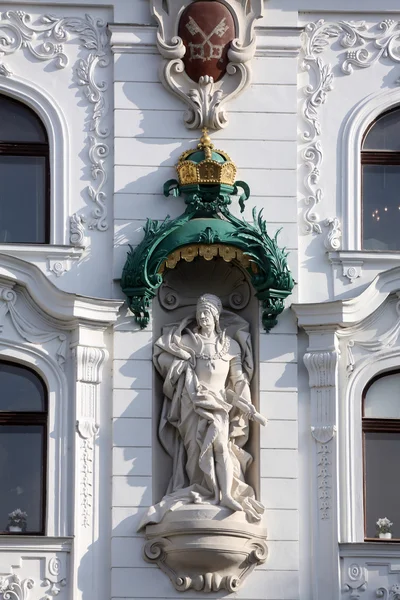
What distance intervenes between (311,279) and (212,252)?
877mm

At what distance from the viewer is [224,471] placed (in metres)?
19.3

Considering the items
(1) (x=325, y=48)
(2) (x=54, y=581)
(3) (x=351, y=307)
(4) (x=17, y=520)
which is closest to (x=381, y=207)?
(3) (x=351, y=307)

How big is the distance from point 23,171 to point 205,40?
6.19ft

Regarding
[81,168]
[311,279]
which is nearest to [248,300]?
[311,279]

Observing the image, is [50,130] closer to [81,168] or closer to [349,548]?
[81,168]

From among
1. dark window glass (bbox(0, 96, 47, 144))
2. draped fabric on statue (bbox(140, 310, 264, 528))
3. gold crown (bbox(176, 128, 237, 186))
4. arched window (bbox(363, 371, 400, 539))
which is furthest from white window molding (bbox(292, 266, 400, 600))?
dark window glass (bbox(0, 96, 47, 144))

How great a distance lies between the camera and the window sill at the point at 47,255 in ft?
65.3

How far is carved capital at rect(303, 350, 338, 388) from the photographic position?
779 inches

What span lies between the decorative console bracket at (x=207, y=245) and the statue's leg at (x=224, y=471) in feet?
3.71

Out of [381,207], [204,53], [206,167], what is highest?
[204,53]

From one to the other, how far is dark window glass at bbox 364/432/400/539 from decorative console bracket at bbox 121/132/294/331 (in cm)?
130

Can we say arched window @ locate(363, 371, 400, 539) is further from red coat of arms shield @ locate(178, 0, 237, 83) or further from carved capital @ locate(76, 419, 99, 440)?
red coat of arms shield @ locate(178, 0, 237, 83)

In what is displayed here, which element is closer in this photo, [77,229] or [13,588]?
[13,588]

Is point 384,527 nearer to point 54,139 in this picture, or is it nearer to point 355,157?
point 355,157
